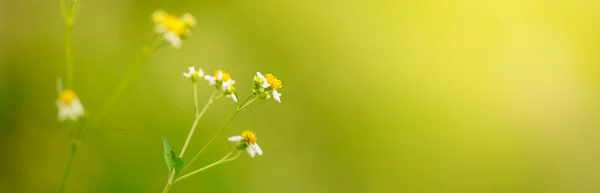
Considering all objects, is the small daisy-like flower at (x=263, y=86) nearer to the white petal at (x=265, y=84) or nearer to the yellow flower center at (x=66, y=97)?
the white petal at (x=265, y=84)

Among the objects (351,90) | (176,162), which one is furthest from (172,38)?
(351,90)

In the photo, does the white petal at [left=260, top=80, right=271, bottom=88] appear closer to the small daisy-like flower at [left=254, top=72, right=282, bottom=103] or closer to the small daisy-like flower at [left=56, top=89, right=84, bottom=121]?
the small daisy-like flower at [left=254, top=72, right=282, bottom=103]

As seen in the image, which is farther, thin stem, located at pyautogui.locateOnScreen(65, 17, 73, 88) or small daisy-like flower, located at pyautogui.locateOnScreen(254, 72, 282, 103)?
small daisy-like flower, located at pyautogui.locateOnScreen(254, 72, 282, 103)

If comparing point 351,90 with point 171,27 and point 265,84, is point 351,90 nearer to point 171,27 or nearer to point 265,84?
point 265,84

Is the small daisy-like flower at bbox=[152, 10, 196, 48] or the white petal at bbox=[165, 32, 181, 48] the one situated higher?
the small daisy-like flower at bbox=[152, 10, 196, 48]

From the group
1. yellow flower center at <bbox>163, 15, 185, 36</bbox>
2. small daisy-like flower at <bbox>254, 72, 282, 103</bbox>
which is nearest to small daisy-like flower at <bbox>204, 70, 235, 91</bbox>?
Answer: small daisy-like flower at <bbox>254, 72, 282, 103</bbox>

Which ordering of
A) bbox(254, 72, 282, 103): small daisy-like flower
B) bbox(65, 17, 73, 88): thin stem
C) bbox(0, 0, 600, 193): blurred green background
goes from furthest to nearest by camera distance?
bbox(0, 0, 600, 193): blurred green background
bbox(254, 72, 282, 103): small daisy-like flower
bbox(65, 17, 73, 88): thin stem

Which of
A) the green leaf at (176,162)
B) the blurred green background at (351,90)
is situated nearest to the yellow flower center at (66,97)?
the green leaf at (176,162)

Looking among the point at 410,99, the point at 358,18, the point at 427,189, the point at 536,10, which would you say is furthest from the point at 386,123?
the point at 536,10
